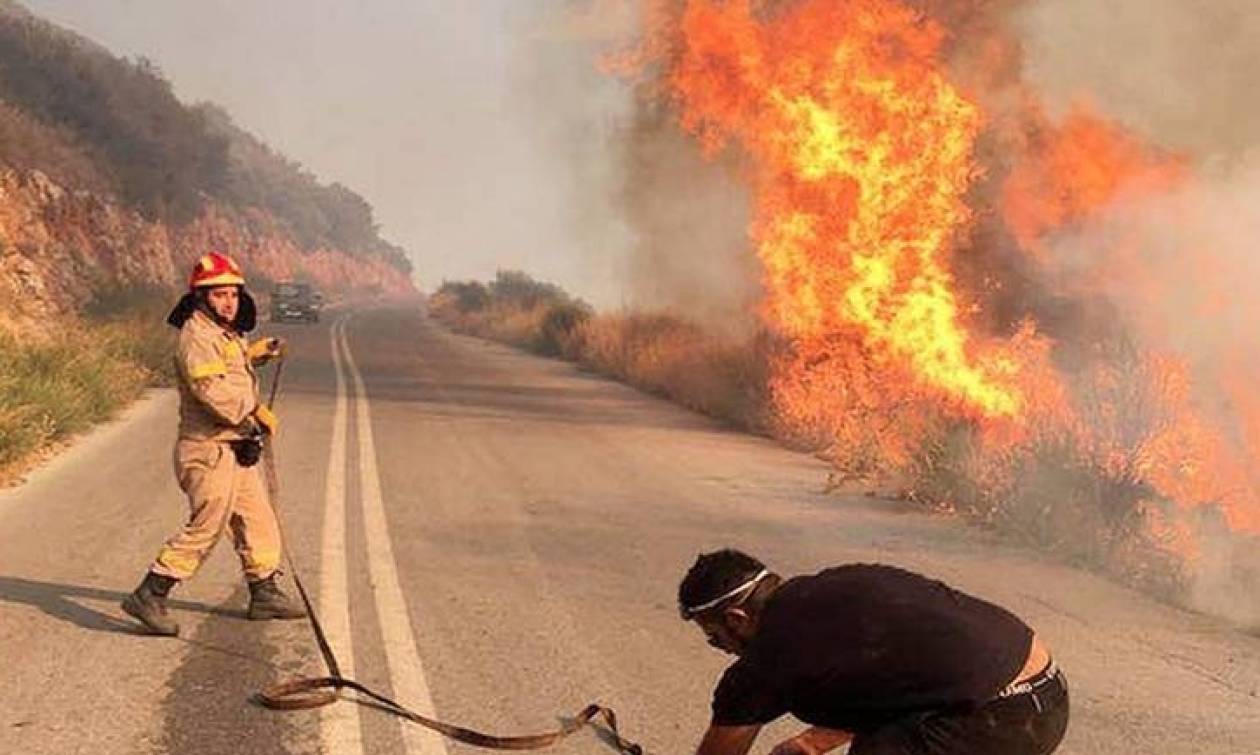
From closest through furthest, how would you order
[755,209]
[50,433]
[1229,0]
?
[50,433]
[1229,0]
[755,209]

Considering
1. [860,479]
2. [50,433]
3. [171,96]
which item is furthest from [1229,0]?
[171,96]

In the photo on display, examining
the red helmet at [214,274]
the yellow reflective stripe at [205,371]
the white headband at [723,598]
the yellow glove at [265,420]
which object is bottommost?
the yellow glove at [265,420]

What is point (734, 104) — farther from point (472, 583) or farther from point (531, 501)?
point (472, 583)

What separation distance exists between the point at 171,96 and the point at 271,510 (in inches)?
1583

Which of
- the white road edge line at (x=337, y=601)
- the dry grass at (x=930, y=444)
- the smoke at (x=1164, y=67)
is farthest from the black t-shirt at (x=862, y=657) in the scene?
the smoke at (x=1164, y=67)

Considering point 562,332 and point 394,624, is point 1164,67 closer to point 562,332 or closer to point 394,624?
point 394,624

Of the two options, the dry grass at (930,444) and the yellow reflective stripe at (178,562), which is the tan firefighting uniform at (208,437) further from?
the dry grass at (930,444)

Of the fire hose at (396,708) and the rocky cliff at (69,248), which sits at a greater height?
the rocky cliff at (69,248)

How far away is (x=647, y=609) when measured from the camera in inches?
247

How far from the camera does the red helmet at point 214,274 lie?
5789 mm

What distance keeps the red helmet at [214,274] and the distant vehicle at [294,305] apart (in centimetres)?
Result: 3337

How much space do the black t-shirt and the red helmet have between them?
3.98 m

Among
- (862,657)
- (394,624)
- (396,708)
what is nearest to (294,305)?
(394,624)

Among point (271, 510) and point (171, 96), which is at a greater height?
point (171, 96)
